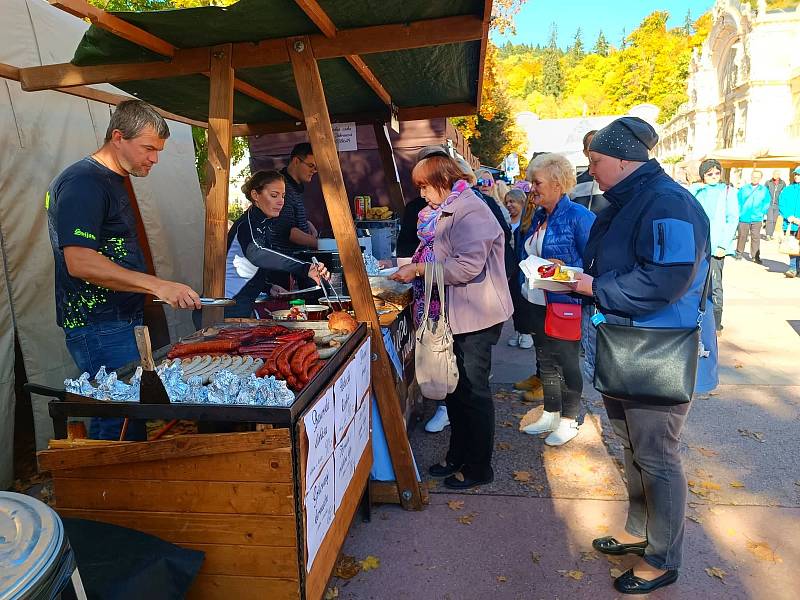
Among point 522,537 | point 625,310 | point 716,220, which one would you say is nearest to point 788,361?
point 716,220

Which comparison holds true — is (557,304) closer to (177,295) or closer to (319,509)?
(319,509)

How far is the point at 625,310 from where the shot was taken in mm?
2430

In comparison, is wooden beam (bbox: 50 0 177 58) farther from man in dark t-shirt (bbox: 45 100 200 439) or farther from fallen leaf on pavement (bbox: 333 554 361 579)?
fallen leaf on pavement (bbox: 333 554 361 579)

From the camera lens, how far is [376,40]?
3.08m

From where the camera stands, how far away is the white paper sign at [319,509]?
2191mm

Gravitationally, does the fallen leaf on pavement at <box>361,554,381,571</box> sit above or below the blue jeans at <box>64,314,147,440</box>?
below

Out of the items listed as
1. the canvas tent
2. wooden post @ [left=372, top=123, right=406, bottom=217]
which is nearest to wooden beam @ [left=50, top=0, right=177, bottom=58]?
the canvas tent

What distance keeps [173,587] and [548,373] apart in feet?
10.8

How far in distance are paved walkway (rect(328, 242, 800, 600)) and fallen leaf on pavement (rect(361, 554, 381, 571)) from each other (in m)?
0.04

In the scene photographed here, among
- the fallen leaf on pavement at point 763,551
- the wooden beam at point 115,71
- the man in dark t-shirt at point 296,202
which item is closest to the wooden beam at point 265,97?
the man in dark t-shirt at point 296,202

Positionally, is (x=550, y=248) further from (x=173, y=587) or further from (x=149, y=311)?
(x=149, y=311)

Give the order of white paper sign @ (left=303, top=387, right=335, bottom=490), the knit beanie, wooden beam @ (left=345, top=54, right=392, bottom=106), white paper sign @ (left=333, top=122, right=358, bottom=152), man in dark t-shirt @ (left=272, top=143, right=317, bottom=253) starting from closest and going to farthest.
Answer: white paper sign @ (left=303, top=387, right=335, bottom=490) → wooden beam @ (left=345, top=54, right=392, bottom=106) → man in dark t-shirt @ (left=272, top=143, right=317, bottom=253) → white paper sign @ (left=333, top=122, right=358, bottom=152) → the knit beanie

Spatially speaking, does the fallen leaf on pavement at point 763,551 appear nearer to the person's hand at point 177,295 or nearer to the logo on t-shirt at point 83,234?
the person's hand at point 177,295

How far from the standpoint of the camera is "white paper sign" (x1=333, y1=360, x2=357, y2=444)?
256 cm
